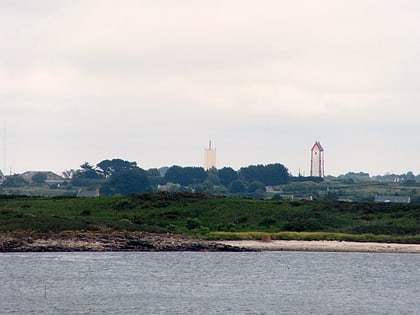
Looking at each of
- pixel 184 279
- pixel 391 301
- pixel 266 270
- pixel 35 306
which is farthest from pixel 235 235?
pixel 35 306

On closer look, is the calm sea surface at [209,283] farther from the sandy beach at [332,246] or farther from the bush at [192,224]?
the bush at [192,224]

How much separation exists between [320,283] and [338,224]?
3232 centimetres

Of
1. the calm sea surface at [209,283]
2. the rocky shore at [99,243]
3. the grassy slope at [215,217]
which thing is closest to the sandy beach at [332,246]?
the calm sea surface at [209,283]

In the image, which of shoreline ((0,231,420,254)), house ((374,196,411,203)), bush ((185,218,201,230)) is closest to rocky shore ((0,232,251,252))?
shoreline ((0,231,420,254))

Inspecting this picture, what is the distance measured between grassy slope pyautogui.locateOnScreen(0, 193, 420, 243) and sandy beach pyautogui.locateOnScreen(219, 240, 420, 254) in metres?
2.55

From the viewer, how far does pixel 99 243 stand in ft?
317

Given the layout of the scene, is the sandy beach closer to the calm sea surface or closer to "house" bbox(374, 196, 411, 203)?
the calm sea surface

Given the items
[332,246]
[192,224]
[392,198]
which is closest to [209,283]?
[332,246]

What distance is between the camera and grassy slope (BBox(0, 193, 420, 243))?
334 feet

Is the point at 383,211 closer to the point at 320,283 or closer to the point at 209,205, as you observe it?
the point at 209,205

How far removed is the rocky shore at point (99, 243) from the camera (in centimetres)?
9469

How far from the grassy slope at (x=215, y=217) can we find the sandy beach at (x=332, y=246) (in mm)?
2554

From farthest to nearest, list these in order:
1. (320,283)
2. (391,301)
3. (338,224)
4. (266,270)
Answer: (338,224), (266,270), (320,283), (391,301)

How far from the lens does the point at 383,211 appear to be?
114m
